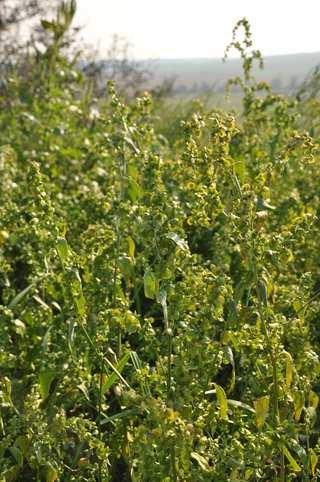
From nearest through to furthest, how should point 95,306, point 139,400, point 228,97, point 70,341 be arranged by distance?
1. point 139,400
2. point 70,341
3. point 95,306
4. point 228,97

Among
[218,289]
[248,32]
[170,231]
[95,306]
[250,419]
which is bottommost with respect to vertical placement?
[250,419]

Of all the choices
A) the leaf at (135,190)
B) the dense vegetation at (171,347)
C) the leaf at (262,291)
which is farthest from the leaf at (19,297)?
the leaf at (262,291)

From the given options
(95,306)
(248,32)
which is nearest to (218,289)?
(95,306)

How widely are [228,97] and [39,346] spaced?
5.96 ft

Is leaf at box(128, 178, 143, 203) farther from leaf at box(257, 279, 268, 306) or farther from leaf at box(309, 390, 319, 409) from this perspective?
leaf at box(309, 390, 319, 409)

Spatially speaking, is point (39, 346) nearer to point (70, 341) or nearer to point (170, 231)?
point (70, 341)

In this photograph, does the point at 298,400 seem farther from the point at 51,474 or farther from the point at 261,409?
the point at 51,474

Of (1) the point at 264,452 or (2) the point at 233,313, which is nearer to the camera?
(1) the point at 264,452

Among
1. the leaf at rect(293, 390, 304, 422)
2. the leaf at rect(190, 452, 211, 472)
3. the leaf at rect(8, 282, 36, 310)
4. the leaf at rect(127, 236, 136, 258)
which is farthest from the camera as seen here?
the leaf at rect(127, 236, 136, 258)

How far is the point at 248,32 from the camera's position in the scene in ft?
9.84

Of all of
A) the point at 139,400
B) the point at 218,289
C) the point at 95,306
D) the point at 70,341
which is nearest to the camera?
the point at 139,400

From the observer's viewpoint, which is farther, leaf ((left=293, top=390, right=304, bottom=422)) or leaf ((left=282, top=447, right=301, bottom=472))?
leaf ((left=293, top=390, right=304, bottom=422))

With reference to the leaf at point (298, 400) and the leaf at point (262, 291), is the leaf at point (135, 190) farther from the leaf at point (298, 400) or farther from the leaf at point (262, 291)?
the leaf at point (298, 400)

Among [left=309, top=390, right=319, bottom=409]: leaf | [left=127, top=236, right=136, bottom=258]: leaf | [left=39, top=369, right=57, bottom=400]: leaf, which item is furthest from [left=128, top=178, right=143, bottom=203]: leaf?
[left=309, top=390, right=319, bottom=409]: leaf
